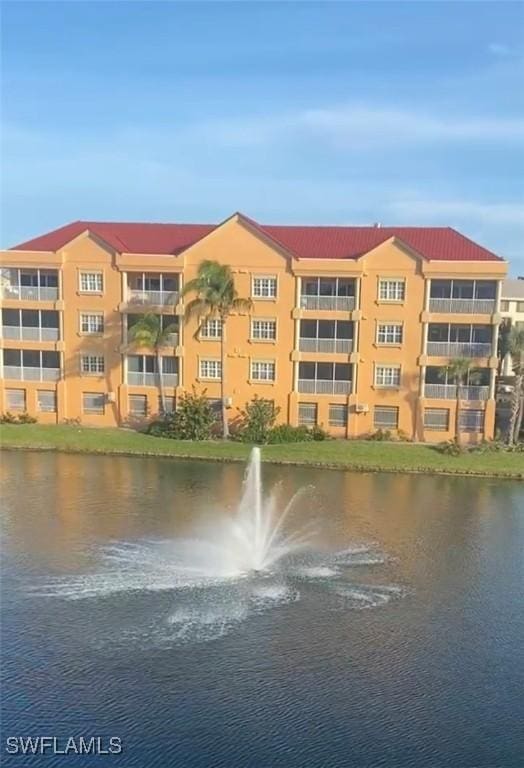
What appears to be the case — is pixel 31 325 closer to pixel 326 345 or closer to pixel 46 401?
Answer: pixel 46 401

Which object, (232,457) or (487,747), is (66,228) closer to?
(232,457)

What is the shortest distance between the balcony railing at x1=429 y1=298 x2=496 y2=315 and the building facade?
0.06 metres

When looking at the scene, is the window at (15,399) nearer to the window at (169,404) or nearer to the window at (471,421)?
the window at (169,404)

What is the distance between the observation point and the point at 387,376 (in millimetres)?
44406

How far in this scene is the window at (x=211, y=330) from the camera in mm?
45250

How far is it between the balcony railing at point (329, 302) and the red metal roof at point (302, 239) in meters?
2.79

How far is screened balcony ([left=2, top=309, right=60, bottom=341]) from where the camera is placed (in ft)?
152

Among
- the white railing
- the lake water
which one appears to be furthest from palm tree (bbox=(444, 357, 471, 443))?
the white railing

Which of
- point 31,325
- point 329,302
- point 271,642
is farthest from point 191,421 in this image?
point 271,642

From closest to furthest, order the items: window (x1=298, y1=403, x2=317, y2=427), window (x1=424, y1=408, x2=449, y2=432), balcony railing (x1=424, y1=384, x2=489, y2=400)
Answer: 1. balcony railing (x1=424, y1=384, x2=489, y2=400)
2. window (x1=424, y1=408, x2=449, y2=432)
3. window (x1=298, y1=403, x2=317, y2=427)

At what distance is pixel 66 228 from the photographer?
49.7 m

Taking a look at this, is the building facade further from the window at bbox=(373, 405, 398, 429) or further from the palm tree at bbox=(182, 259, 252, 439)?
the palm tree at bbox=(182, 259, 252, 439)

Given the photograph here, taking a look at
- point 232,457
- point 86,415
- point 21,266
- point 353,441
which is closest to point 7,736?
point 232,457

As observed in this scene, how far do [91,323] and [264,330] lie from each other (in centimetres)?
1132
